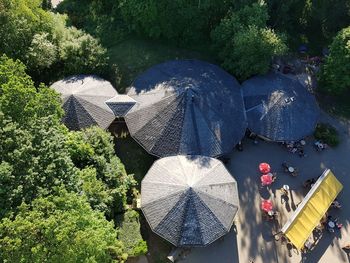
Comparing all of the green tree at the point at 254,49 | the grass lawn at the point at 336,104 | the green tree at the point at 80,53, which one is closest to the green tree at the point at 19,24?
the green tree at the point at 80,53

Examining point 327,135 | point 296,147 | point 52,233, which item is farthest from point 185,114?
point 52,233

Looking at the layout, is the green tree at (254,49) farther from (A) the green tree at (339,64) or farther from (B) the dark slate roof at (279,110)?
(A) the green tree at (339,64)

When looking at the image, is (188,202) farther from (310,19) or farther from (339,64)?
(310,19)

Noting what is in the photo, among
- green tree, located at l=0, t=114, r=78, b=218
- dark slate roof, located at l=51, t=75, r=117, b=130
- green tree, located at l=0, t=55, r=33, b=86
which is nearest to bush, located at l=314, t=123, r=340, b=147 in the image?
dark slate roof, located at l=51, t=75, r=117, b=130

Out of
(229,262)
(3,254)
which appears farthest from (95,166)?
(229,262)

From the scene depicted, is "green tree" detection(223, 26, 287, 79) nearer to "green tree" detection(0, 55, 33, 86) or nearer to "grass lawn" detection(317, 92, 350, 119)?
"grass lawn" detection(317, 92, 350, 119)
